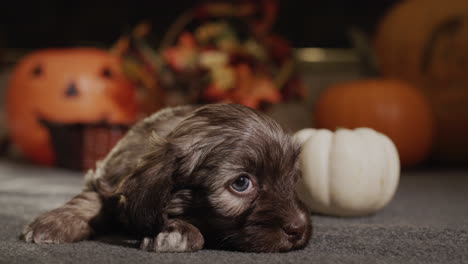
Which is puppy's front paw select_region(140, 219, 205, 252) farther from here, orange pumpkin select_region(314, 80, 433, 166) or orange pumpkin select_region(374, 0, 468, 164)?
orange pumpkin select_region(374, 0, 468, 164)

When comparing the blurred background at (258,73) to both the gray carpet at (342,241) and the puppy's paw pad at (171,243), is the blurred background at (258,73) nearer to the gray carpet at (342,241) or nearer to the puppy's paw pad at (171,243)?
the gray carpet at (342,241)

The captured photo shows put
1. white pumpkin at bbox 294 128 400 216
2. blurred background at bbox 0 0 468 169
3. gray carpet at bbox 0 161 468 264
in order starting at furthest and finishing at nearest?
blurred background at bbox 0 0 468 169
white pumpkin at bbox 294 128 400 216
gray carpet at bbox 0 161 468 264

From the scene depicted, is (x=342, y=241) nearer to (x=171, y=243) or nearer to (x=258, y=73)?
(x=171, y=243)

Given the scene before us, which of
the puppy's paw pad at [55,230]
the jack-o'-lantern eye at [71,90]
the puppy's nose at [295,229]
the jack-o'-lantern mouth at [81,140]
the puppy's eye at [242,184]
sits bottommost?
the jack-o'-lantern mouth at [81,140]

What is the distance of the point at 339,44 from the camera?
20.9 ft

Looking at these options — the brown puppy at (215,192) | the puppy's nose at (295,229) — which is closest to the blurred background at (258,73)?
the brown puppy at (215,192)

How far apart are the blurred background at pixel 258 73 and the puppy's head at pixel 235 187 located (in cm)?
231

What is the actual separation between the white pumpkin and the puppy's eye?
796 millimetres

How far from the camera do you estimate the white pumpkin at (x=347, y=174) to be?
2992 millimetres

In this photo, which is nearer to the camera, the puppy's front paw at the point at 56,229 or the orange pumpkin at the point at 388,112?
the puppy's front paw at the point at 56,229

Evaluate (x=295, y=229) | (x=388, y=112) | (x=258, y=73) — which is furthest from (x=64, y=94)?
(x=295, y=229)

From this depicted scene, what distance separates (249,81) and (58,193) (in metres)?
1.79

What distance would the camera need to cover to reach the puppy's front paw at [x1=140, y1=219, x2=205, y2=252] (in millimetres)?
2160

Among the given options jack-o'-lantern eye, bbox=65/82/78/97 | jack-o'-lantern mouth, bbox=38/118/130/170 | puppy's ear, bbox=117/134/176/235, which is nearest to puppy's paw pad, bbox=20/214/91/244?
puppy's ear, bbox=117/134/176/235
